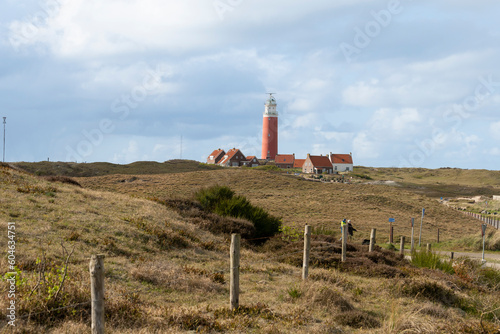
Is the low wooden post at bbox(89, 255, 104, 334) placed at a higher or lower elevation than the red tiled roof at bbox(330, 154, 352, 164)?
lower

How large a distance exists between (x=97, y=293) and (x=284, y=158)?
104781mm

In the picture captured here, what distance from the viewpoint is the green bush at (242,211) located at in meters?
20.7

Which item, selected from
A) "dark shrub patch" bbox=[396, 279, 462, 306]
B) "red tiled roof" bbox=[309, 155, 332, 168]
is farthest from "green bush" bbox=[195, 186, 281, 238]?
"red tiled roof" bbox=[309, 155, 332, 168]

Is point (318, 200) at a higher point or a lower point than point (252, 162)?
lower

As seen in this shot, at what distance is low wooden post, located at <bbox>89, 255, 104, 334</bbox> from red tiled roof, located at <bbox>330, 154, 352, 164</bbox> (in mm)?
102361

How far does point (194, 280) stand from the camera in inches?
399

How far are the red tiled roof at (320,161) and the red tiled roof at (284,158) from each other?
8.45m

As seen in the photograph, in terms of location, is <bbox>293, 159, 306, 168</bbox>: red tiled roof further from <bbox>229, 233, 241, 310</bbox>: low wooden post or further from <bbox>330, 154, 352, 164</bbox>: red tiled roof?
<bbox>229, 233, 241, 310</bbox>: low wooden post

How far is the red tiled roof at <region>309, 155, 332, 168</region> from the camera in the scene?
100250 millimetres

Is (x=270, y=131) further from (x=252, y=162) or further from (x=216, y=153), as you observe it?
(x=216, y=153)

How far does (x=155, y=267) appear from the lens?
35.3 ft

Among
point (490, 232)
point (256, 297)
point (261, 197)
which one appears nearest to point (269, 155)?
point (261, 197)

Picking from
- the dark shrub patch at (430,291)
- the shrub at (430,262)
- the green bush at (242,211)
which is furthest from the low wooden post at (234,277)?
the green bush at (242,211)

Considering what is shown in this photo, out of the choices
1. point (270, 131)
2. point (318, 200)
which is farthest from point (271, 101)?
point (318, 200)
